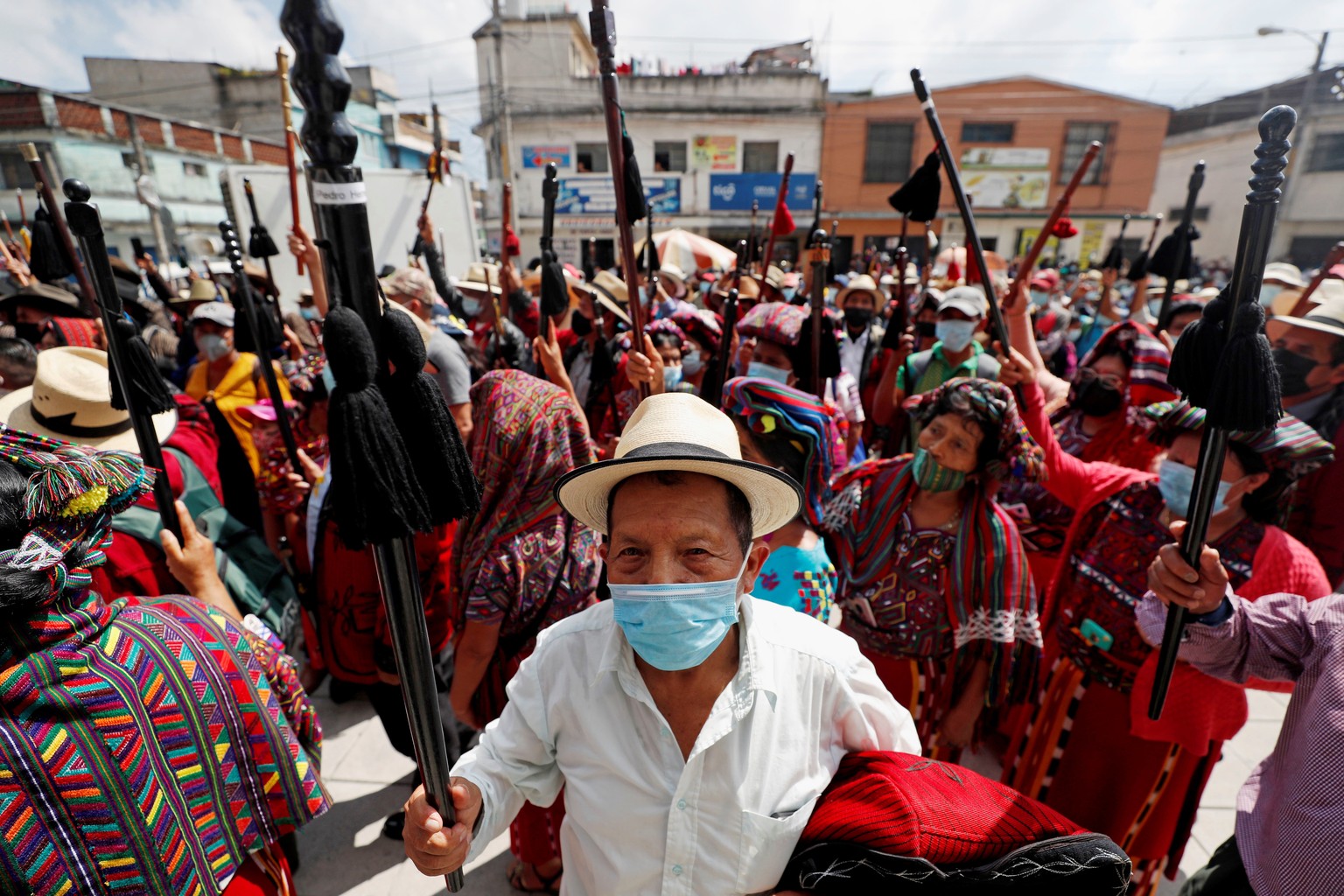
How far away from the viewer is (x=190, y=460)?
9.29ft

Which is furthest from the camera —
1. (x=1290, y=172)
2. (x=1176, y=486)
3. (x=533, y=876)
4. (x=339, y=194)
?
(x=1290, y=172)

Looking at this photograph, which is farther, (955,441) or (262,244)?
(262,244)

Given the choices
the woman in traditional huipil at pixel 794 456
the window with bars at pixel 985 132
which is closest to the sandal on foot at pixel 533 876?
the woman in traditional huipil at pixel 794 456

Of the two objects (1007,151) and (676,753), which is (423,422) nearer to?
(676,753)

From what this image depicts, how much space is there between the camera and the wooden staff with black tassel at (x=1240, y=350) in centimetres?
116

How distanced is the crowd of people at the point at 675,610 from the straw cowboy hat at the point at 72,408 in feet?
0.04

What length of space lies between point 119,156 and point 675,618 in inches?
1258

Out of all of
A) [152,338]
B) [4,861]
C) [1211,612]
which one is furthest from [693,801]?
[152,338]

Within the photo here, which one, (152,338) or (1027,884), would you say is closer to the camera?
(1027,884)

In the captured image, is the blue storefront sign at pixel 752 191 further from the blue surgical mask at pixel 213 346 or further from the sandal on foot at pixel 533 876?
the sandal on foot at pixel 533 876

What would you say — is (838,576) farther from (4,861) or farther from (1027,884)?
(4,861)

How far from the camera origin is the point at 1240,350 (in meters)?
1.25

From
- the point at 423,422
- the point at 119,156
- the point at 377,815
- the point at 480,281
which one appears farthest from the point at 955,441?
the point at 119,156

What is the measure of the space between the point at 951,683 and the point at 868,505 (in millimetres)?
793
